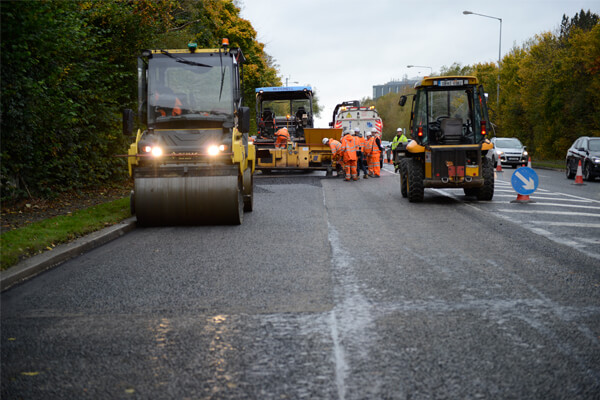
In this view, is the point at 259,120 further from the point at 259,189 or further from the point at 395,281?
the point at 395,281

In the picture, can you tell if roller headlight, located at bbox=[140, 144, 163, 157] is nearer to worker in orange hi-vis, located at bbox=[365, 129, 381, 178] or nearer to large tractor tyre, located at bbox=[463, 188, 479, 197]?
large tractor tyre, located at bbox=[463, 188, 479, 197]

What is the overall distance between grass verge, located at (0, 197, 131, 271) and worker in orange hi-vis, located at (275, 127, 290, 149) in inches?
479

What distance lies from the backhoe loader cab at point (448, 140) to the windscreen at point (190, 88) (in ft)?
14.6

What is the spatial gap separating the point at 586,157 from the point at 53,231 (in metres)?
19.4

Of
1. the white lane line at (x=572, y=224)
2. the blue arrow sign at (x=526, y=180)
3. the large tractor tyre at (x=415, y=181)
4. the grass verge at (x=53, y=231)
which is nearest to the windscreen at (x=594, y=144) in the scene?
the blue arrow sign at (x=526, y=180)

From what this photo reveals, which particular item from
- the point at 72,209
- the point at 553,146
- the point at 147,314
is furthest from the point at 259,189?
the point at 553,146

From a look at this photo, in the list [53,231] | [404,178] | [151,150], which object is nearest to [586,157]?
[404,178]

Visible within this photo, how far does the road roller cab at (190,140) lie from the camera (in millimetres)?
10297

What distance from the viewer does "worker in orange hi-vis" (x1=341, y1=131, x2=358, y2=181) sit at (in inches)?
816

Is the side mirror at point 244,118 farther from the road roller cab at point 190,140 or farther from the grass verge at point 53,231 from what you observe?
the grass verge at point 53,231

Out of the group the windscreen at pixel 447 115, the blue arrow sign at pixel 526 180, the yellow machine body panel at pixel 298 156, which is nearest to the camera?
the blue arrow sign at pixel 526 180

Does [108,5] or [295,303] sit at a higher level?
[108,5]

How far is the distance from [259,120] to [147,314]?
2061 centimetres

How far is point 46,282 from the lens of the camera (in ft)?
21.4
